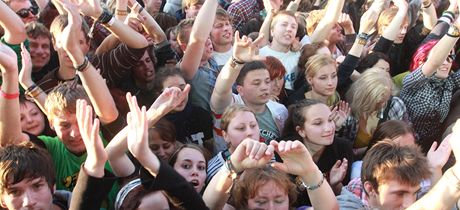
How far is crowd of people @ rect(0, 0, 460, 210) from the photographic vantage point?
8.85ft

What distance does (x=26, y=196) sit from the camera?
2615 millimetres

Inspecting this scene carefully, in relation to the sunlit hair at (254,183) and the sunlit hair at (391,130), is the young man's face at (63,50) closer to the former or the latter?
the sunlit hair at (254,183)

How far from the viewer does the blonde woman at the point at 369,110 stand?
4.36m

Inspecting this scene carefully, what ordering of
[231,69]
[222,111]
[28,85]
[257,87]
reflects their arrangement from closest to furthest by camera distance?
[28,85]
[231,69]
[222,111]
[257,87]

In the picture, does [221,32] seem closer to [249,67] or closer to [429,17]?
[249,67]

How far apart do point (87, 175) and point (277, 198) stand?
90 cm

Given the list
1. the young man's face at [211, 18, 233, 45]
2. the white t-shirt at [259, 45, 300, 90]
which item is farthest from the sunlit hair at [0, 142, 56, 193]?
the white t-shirt at [259, 45, 300, 90]

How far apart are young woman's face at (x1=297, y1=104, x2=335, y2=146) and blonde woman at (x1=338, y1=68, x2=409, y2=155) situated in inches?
16.8

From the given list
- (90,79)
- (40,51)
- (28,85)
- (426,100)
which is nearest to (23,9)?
(40,51)

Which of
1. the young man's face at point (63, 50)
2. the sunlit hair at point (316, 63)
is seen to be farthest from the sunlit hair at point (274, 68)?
the young man's face at point (63, 50)

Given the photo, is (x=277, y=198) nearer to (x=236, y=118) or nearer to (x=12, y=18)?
(x=236, y=118)

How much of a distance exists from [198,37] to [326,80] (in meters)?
0.98

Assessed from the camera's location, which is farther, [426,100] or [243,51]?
[426,100]

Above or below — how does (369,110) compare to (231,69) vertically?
below
